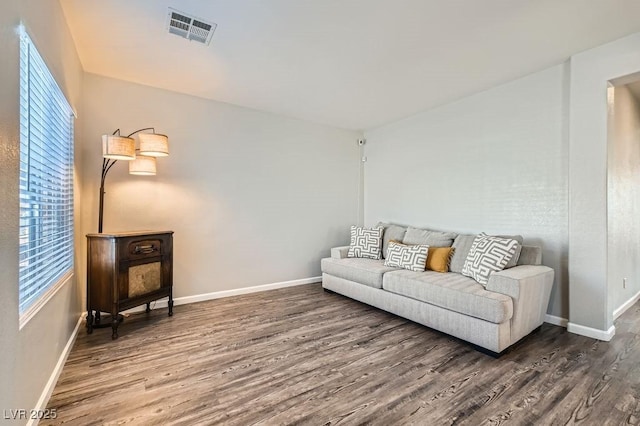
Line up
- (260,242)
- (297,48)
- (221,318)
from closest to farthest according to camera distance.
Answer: (297,48), (221,318), (260,242)

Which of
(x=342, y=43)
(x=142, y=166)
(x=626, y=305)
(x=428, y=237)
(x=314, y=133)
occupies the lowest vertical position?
(x=626, y=305)

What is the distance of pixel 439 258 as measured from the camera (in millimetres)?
3346

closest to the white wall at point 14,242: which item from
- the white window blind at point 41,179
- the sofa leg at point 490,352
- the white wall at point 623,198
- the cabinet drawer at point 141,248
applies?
the white window blind at point 41,179

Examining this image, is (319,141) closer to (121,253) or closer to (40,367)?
(121,253)

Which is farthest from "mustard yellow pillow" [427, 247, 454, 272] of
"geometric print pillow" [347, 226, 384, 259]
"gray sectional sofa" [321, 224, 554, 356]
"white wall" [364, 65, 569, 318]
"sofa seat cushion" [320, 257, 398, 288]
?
"geometric print pillow" [347, 226, 384, 259]

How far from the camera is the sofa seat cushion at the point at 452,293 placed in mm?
2330

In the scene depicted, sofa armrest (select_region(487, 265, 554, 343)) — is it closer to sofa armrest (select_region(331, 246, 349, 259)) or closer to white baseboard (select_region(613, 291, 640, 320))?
white baseboard (select_region(613, 291, 640, 320))

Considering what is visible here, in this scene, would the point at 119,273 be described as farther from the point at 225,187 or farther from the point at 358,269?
the point at 358,269

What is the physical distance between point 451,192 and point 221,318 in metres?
3.31

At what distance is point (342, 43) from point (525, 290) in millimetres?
2663

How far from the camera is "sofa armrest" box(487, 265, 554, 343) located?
2.41m

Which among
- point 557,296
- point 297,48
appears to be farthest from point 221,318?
point 557,296

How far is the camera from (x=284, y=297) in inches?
154

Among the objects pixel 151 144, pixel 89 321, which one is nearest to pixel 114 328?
pixel 89 321
